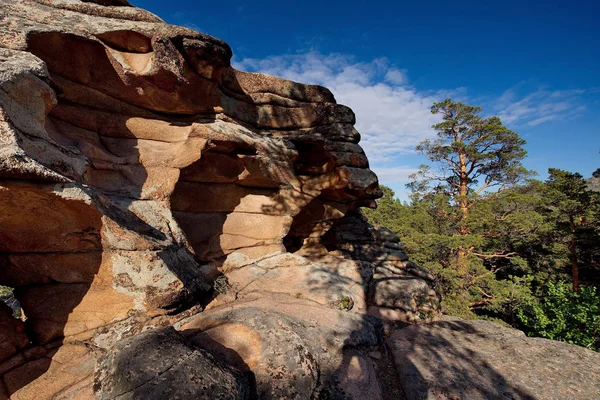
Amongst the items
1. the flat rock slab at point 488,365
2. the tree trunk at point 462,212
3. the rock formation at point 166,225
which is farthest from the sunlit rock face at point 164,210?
the tree trunk at point 462,212

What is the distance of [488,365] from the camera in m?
4.67

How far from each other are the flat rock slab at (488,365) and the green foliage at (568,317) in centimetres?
1076

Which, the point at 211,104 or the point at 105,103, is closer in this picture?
the point at 105,103

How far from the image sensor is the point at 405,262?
9.71m

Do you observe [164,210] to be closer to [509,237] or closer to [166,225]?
[166,225]

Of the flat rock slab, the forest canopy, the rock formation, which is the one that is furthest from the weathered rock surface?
the forest canopy

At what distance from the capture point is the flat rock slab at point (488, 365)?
407cm

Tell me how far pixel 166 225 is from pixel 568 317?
767 inches

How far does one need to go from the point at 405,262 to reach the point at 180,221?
7.98 meters

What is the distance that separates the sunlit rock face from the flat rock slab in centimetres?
75

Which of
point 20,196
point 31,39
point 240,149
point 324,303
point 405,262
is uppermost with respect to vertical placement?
point 31,39

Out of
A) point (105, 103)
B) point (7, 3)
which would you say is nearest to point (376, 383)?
point (105, 103)

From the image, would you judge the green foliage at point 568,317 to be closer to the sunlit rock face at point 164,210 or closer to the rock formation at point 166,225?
the rock formation at point 166,225

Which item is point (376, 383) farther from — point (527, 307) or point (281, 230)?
point (527, 307)
